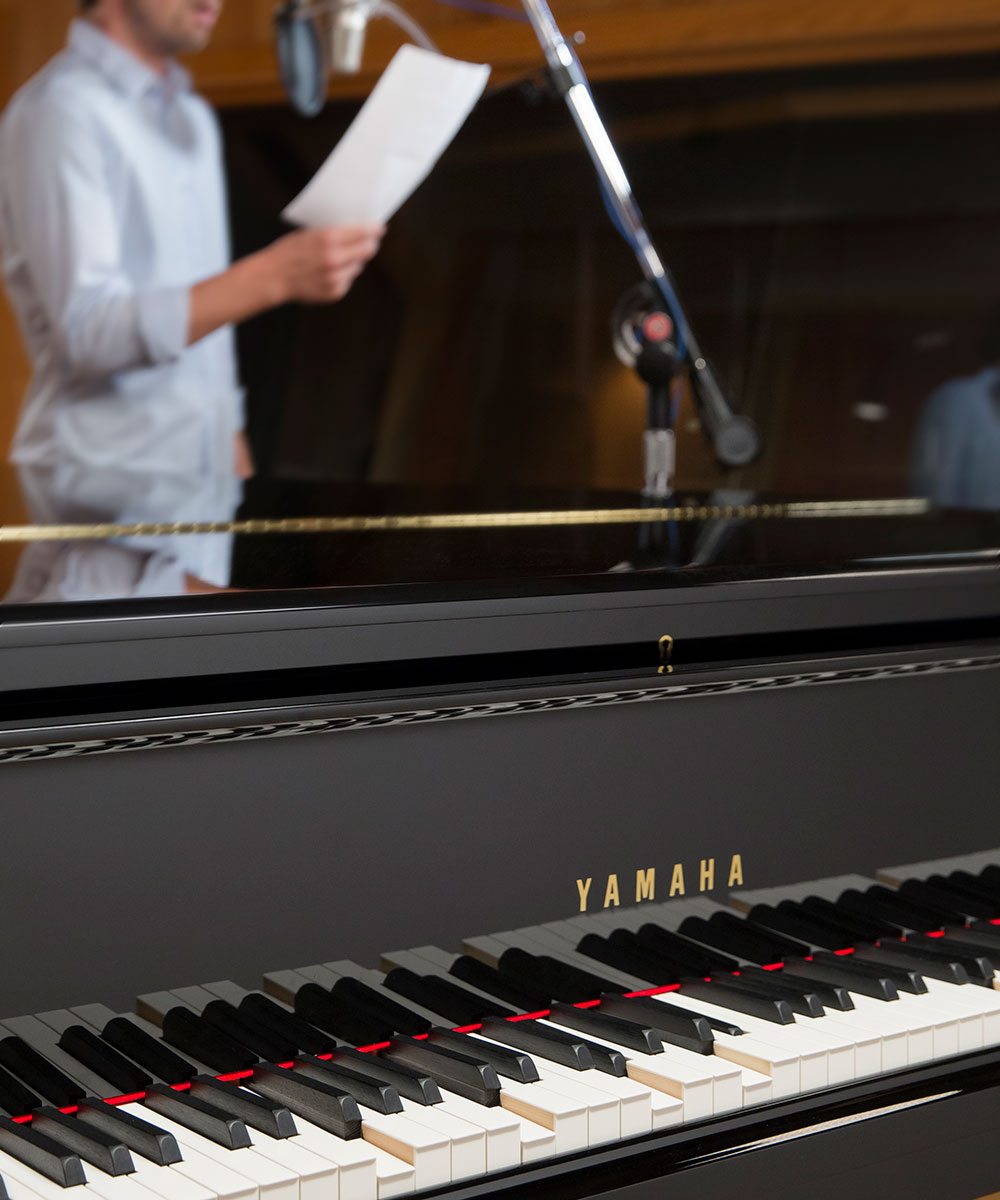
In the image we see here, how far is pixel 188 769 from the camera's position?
92 centimetres

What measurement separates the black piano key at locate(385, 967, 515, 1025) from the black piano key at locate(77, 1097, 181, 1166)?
0.22 metres

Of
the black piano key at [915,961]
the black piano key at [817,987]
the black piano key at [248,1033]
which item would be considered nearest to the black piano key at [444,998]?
the black piano key at [248,1033]

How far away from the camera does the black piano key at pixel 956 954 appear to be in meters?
1.10

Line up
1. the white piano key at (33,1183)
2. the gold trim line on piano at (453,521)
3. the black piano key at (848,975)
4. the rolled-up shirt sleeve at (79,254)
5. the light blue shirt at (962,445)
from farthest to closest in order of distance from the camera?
the light blue shirt at (962,445) < the rolled-up shirt sleeve at (79,254) < the gold trim line on piano at (453,521) < the black piano key at (848,975) < the white piano key at (33,1183)

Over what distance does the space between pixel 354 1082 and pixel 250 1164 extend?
0.10 meters

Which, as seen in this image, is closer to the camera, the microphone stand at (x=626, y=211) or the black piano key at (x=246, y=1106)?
the black piano key at (x=246, y=1106)

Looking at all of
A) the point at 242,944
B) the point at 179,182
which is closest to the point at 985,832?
the point at 242,944

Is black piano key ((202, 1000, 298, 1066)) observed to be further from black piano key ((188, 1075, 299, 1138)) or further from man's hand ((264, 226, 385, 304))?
man's hand ((264, 226, 385, 304))

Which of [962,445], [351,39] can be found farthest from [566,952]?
[962,445]

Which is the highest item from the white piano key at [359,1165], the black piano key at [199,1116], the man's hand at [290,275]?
the man's hand at [290,275]

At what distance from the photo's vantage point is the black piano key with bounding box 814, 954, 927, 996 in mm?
1075

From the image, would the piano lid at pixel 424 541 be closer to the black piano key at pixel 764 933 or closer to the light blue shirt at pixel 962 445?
the black piano key at pixel 764 933

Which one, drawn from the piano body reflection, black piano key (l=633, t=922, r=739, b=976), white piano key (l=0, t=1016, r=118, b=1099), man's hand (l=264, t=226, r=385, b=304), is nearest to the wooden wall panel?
man's hand (l=264, t=226, r=385, b=304)

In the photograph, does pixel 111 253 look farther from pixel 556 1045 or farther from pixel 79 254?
pixel 556 1045
